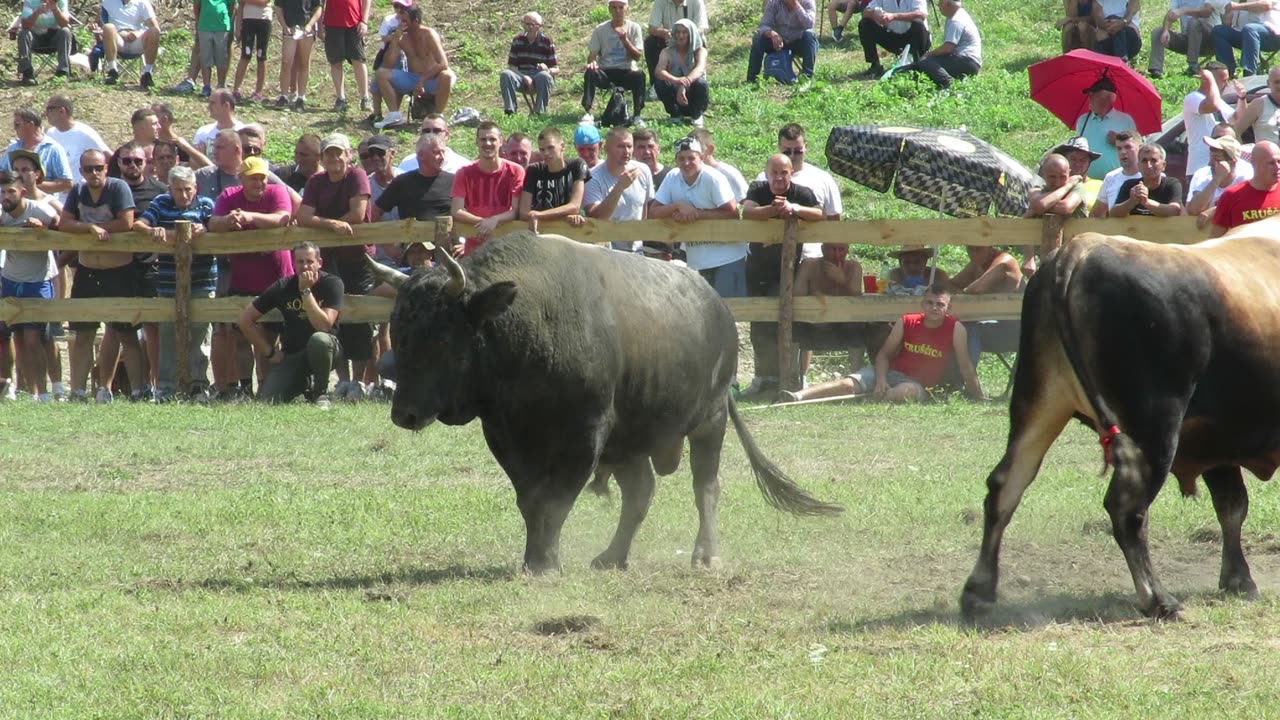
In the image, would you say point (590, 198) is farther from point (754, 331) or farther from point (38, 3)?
point (38, 3)

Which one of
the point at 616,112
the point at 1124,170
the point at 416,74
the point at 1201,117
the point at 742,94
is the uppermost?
the point at 1201,117

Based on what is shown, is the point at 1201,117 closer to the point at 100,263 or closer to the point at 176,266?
the point at 176,266

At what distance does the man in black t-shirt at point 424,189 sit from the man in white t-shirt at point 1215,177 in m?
5.99

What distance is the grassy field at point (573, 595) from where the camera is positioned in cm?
584

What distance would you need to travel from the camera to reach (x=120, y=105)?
73.4 ft

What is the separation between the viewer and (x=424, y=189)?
47.4ft

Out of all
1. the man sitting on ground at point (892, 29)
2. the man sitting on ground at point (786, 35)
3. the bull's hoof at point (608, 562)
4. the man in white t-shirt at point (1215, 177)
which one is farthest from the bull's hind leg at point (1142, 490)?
the man sitting on ground at point (786, 35)

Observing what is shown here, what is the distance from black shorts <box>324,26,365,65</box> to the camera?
21547 mm

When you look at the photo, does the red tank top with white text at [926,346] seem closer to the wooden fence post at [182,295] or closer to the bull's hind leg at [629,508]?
the bull's hind leg at [629,508]

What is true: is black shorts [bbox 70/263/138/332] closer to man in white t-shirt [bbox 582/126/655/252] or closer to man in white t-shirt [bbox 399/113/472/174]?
man in white t-shirt [bbox 399/113/472/174]

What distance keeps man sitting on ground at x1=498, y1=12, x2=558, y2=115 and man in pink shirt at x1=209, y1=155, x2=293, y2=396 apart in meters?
7.77

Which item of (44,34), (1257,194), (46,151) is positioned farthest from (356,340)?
(44,34)

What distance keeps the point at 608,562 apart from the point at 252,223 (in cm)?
692

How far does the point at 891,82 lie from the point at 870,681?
16.7 metres
